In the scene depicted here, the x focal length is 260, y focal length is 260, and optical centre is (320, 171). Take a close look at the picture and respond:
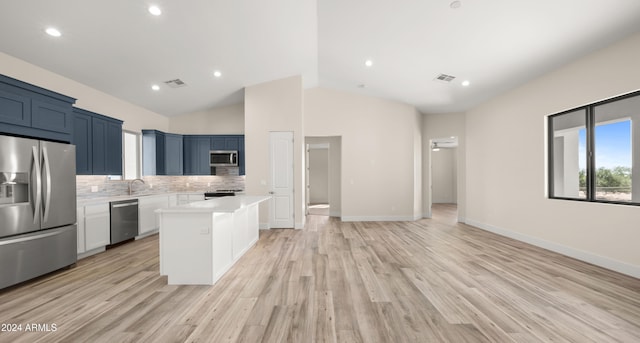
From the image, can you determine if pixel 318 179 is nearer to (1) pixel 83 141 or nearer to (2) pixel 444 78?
(2) pixel 444 78

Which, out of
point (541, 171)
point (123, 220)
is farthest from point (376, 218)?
point (123, 220)

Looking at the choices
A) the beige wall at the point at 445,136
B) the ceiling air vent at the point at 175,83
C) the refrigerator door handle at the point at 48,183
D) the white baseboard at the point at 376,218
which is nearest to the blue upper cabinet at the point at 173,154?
the ceiling air vent at the point at 175,83

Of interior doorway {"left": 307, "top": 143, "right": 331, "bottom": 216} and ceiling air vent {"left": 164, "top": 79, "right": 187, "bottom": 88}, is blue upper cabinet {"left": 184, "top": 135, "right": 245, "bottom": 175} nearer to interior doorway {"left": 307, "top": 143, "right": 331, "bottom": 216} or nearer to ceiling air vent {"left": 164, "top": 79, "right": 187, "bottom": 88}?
ceiling air vent {"left": 164, "top": 79, "right": 187, "bottom": 88}

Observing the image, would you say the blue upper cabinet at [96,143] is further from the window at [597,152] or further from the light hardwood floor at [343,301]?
the window at [597,152]

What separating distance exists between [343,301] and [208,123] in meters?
6.12

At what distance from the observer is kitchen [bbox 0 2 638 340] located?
2.65m

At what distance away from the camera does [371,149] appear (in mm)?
6980

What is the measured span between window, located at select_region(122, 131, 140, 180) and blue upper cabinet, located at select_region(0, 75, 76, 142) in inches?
91.0

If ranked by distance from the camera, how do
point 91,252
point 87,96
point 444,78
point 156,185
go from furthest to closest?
point 156,185, point 444,78, point 87,96, point 91,252

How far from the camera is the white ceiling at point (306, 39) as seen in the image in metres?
2.97

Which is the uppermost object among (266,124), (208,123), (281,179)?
(208,123)

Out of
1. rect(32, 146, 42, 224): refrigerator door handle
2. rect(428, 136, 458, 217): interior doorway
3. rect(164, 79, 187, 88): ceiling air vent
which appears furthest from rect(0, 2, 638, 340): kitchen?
rect(428, 136, 458, 217): interior doorway

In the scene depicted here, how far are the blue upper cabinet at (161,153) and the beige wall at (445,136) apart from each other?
662cm

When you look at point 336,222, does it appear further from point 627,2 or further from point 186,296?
point 627,2
